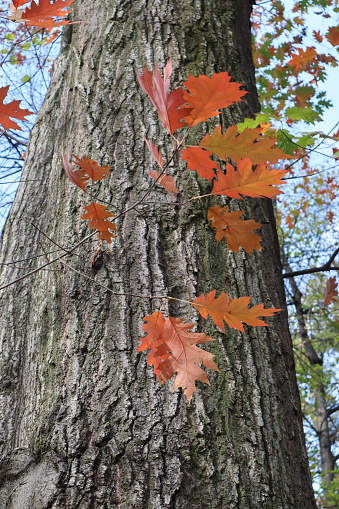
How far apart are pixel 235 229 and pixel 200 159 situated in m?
0.24

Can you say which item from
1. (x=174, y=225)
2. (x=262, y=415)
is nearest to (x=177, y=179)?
(x=174, y=225)

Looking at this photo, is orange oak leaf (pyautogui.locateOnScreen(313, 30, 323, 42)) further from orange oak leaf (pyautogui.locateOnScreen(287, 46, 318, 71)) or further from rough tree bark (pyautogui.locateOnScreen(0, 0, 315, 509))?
rough tree bark (pyautogui.locateOnScreen(0, 0, 315, 509))

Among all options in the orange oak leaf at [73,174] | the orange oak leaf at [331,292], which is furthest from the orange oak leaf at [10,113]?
the orange oak leaf at [331,292]

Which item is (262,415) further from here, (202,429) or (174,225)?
(174,225)

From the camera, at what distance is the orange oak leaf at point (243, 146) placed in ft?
3.26

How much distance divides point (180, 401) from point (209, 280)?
0.37 m

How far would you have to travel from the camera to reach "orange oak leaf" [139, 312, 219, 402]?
3.25 feet

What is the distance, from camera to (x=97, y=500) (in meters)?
0.97

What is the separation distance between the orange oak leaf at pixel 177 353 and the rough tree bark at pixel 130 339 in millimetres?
127

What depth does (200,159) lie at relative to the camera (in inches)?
43.3

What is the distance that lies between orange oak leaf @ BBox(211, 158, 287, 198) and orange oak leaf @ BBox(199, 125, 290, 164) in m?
0.02

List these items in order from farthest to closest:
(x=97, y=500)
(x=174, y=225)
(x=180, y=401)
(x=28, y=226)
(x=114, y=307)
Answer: (x=28, y=226) → (x=174, y=225) → (x=114, y=307) → (x=180, y=401) → (x=97, y=500)

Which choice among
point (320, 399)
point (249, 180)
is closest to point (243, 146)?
point (249, 180)

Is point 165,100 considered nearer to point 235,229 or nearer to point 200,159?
point 200,159
